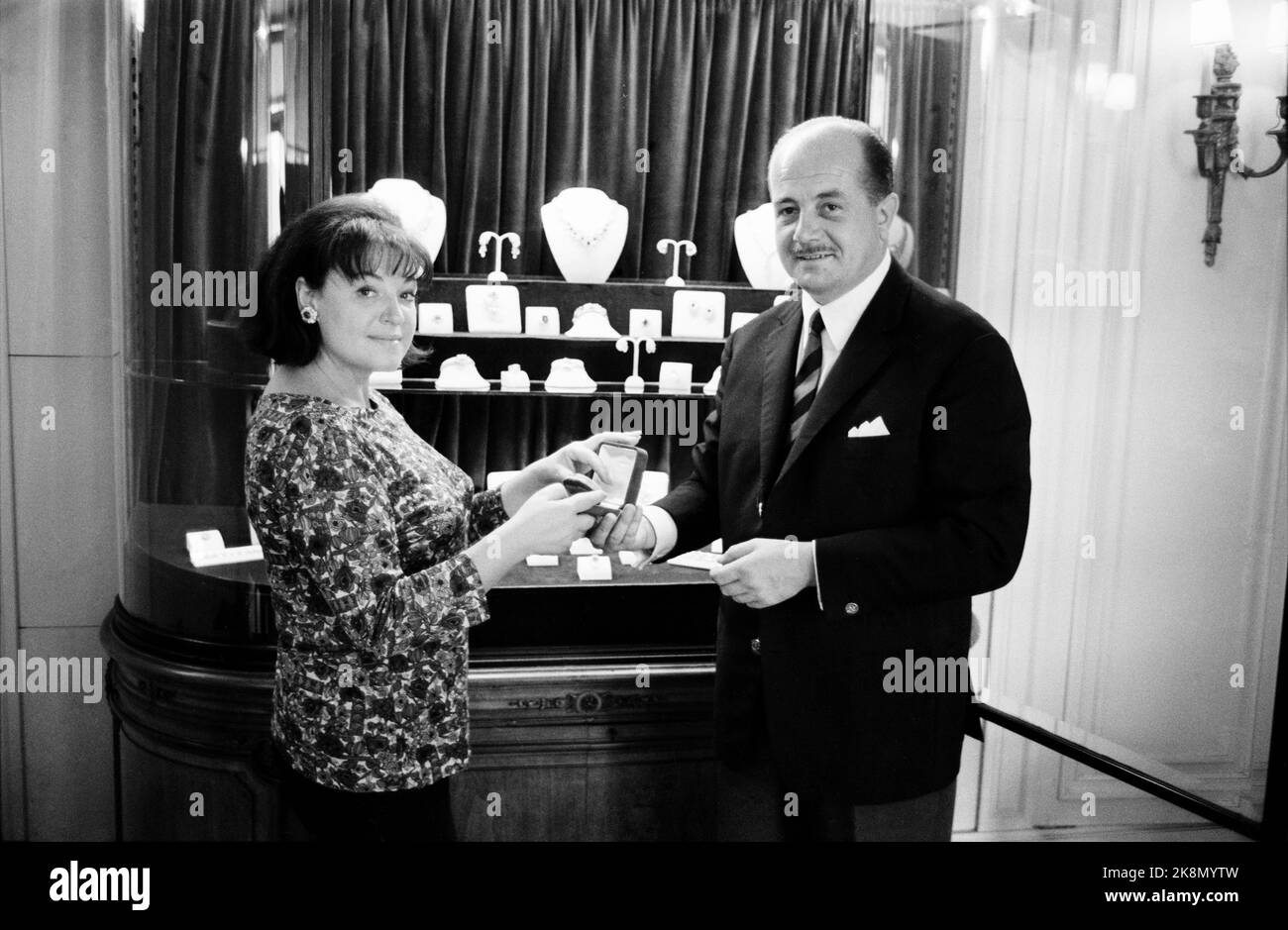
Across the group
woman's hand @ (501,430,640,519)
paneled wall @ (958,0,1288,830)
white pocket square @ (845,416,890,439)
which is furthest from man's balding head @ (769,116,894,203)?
paneled wall @ (958,0,1288,830)

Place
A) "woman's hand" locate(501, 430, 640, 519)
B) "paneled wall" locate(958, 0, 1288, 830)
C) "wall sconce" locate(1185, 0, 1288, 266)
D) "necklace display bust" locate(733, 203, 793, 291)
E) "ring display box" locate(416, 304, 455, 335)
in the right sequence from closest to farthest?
1. "woman's hand" locate(501, 430, 640, 519)
2. "wall sconce" locate(1185, 0, 1288, 266)
3. "paneled wall" locate(958, 0, 1288, 830)
4. "ring display box" locate(416, 304, 455, 335)
5. "necklace display bust" locate(733, 203, 793, 291)

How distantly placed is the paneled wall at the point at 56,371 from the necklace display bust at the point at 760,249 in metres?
1.36

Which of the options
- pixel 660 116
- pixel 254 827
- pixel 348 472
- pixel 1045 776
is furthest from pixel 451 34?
pixel 1045 776

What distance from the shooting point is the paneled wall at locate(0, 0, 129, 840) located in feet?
5.84

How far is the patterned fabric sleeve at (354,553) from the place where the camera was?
1.29m

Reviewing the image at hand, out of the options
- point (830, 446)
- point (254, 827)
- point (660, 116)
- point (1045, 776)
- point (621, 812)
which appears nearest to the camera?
point (830, 446)

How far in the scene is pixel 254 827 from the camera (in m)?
1.95

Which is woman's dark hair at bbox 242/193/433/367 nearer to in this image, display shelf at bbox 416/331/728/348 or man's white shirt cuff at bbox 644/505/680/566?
man's white shirt cuff at bbox 644/505/680/566

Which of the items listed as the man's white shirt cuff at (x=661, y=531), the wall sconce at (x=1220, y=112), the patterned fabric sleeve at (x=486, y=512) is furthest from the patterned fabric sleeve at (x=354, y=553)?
the wall sconce at (x=1220, y=112)

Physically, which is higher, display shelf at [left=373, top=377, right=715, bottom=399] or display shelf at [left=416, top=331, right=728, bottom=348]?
display shelf at [left=416, top=331, right=728, bottom=348]
